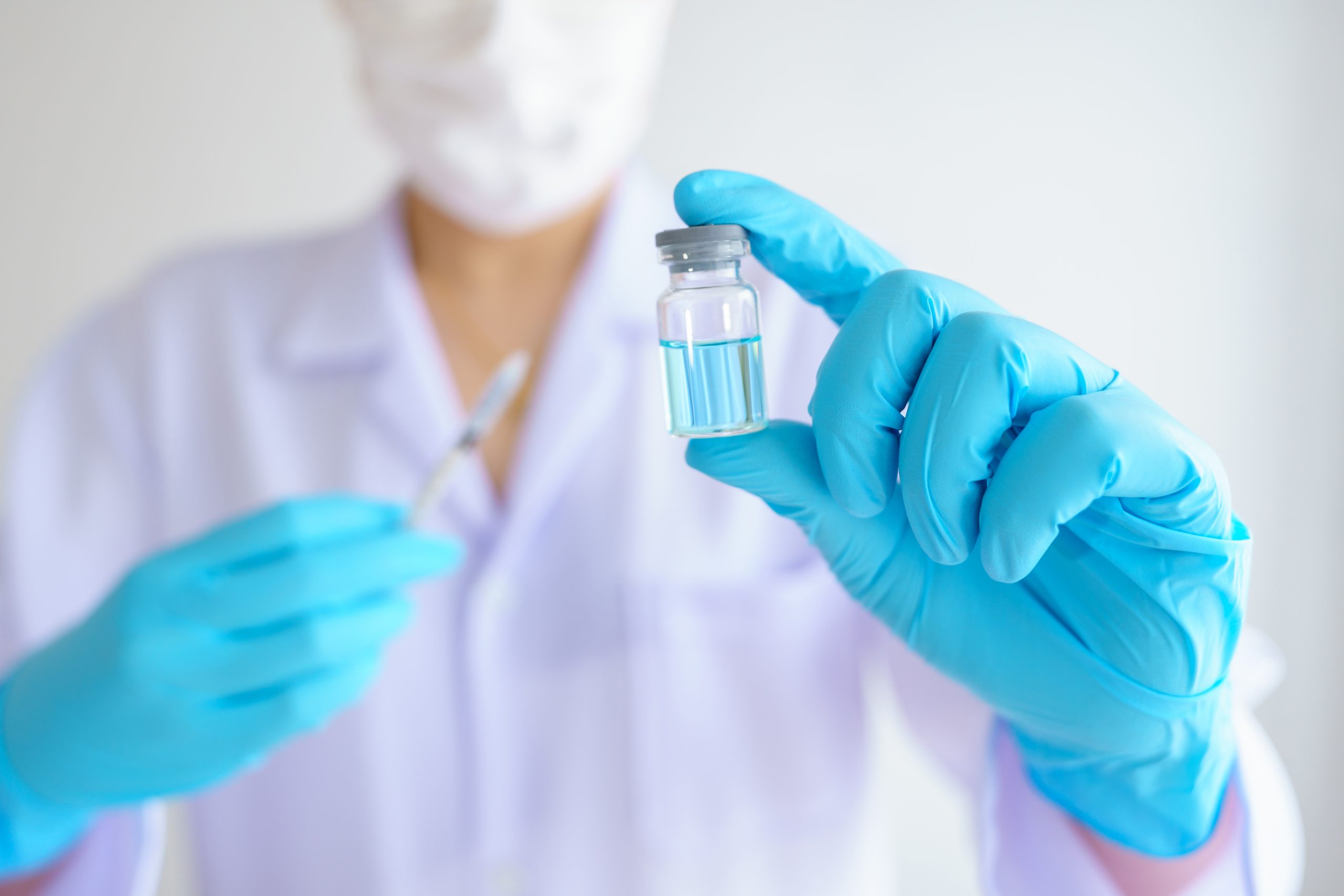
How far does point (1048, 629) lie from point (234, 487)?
3.30 ft

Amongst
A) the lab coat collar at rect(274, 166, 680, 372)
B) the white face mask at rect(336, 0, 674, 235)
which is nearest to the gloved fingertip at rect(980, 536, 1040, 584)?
the lab coat collar at rect(274, 166, 680, 372)

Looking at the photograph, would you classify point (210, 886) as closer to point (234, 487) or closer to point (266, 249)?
point (234, 487)

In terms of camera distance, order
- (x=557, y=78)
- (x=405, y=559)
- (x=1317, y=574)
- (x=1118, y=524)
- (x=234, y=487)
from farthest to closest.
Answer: (x=1317, y=574) → (x=234, y=487) → (x=557, y=78) → (x=405, y=559) → (x=1118, y=524)

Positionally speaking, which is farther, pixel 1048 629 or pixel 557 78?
pixel 557 78

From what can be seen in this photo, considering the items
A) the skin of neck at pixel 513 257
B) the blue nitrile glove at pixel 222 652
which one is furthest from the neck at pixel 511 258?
the blue nitrile glove at pixel 222 652

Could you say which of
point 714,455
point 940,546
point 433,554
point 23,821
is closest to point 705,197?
point 714,455

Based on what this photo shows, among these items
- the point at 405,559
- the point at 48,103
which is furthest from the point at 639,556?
the point at 48,103

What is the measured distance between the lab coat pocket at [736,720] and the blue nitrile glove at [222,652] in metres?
0.29

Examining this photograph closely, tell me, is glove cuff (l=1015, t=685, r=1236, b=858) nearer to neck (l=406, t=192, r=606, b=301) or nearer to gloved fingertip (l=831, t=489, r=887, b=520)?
gloved fingertip (l=831, t=489, r=887, b=520)

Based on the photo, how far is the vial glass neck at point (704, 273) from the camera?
598 millimetres

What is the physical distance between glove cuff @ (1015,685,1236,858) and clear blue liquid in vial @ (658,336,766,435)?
0.39 m

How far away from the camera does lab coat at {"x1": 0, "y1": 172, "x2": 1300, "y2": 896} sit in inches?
42.4

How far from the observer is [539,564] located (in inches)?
44.1

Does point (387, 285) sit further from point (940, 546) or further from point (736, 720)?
point (940, 546)
